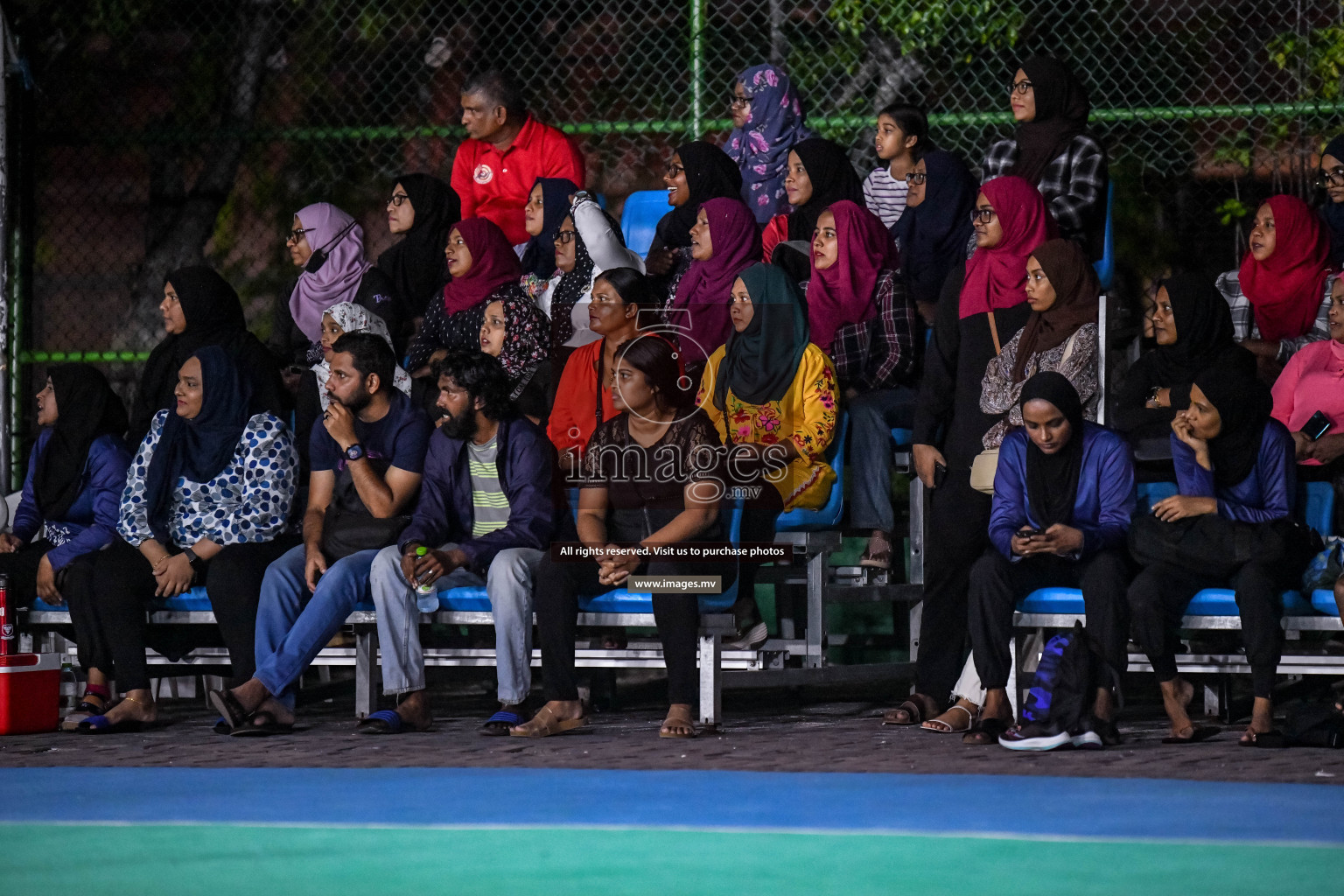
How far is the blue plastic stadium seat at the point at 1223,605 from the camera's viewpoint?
5.22m

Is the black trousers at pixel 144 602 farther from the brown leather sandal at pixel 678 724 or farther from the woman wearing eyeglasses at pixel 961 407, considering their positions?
the woman wearing eyeglasses at pixel 961 407

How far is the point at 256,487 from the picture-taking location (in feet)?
19.6

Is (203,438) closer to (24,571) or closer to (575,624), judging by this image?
(24,571)

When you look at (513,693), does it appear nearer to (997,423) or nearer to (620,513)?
(620,513)

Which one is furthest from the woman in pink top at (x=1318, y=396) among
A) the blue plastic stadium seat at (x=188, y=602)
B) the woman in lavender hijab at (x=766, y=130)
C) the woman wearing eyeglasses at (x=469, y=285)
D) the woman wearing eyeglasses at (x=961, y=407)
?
the blue plastic stadium seat at (x=188, y=602)

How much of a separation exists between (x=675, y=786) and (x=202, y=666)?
2.82 meters

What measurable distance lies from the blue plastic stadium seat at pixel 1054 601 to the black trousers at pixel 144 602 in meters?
2.48

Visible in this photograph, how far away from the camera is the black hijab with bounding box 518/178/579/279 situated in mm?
6945

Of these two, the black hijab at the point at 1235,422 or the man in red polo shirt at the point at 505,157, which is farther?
the man in red polo shirt at the point at 505,157

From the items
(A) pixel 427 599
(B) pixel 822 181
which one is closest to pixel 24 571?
(A) pixel 427 599

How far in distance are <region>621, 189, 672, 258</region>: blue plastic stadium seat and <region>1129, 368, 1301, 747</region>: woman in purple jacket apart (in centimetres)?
260

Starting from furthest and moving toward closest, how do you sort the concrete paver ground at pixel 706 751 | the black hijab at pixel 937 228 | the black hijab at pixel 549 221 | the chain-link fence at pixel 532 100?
1. the chain-link fence at pixel 532 100
2. the black hijab at pixel 549 221
3. the black hijab at pixel 937 228
4. the concrete paver ground at pixel 706 751

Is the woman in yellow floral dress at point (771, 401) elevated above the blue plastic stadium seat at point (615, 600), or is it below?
above

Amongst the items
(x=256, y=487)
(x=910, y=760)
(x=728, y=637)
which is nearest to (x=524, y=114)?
(x=256, y=487)
